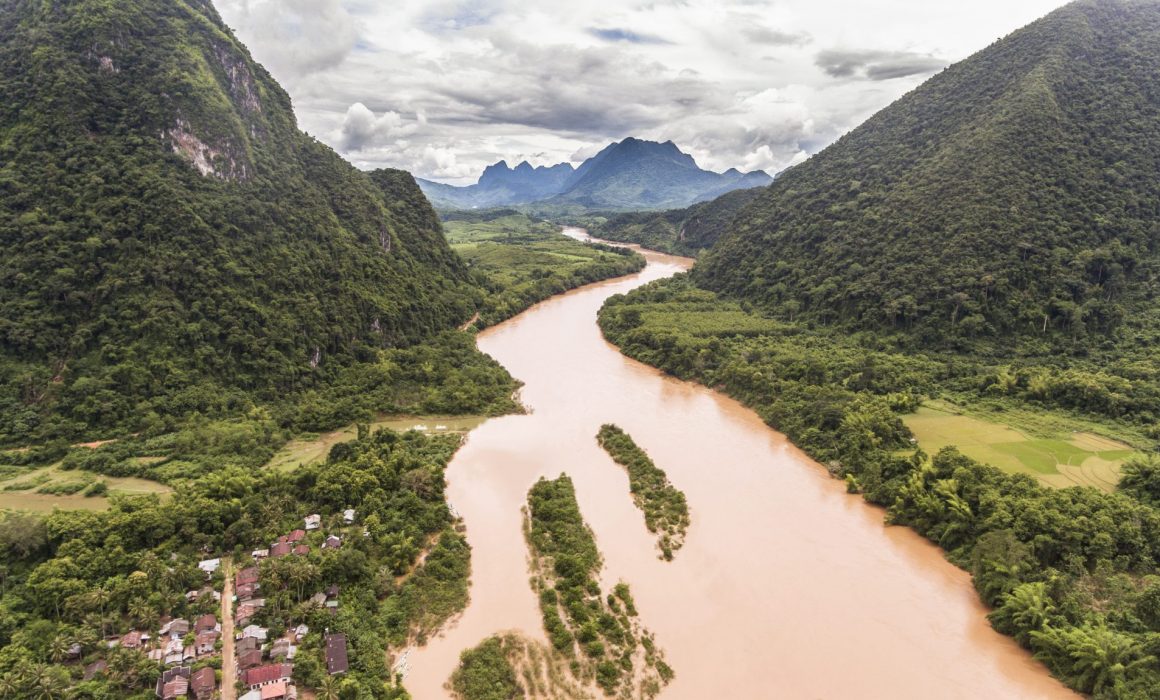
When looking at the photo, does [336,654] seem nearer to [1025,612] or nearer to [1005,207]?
[1025,612]

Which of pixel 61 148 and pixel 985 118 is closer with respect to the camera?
pixel 61 148

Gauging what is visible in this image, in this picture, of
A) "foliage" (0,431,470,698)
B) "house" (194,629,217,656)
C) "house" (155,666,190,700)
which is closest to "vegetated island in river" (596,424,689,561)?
"foliage" (0,431,470,698)

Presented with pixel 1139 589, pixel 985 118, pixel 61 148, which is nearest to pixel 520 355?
→ pixel 61 148

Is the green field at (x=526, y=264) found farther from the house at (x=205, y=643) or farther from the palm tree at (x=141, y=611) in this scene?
the house at (x=205, y=643)

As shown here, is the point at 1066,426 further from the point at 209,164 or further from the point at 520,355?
the point at 209,164

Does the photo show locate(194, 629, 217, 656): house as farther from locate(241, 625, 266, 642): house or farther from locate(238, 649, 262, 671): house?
locate(238, 649, 262, 671): house

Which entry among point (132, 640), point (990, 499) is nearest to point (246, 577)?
point (132, 640)
